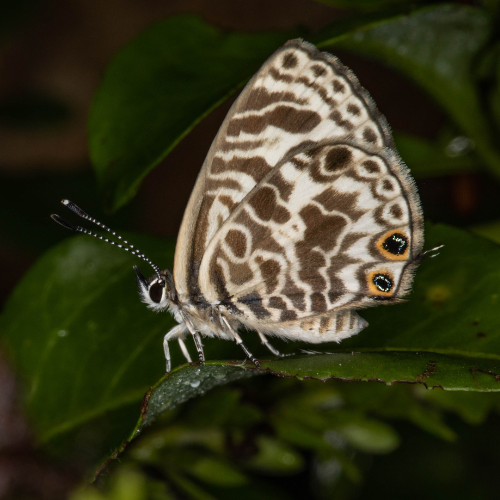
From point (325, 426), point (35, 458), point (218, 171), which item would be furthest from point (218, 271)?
point (35, 458)

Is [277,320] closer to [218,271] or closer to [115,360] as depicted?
[218,271]

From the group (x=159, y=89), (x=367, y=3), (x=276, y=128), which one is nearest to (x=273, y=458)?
(x=276, y=128)

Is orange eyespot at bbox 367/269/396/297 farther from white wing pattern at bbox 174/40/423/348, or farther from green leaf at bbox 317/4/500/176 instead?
green leaf at bbox 317/4/500/176

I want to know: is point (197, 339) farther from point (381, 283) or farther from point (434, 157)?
point (434, 157)

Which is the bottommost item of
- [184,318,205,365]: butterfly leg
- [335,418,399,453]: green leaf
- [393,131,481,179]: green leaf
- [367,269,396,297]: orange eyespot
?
[335,418,399,453]: green leaf

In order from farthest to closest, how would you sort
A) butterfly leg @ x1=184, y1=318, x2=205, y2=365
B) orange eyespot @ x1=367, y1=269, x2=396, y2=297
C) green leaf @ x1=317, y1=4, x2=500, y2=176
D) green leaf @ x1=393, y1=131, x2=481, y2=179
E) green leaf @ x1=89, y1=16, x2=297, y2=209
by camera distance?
green leaf @ x1=393, y1=131, x2=481, y2=179, green leaf @ x1=317, y1=4, x2=500, y2=176, butterfly leg @ x1=184, y1=318, x2=205, y2=365, orange eyespot @ x1=367, y1=269, x2=396, y2=297, green leaf @ x1=89, y1=16, x2=297, y2=209

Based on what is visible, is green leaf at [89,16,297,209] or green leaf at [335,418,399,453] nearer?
green leaf at [89,16,297,209]

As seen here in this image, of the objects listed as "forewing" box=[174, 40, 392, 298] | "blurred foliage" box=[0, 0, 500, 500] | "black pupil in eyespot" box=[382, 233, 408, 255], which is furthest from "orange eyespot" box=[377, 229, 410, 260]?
"forewing" box=[174, 40, 392, 298]
